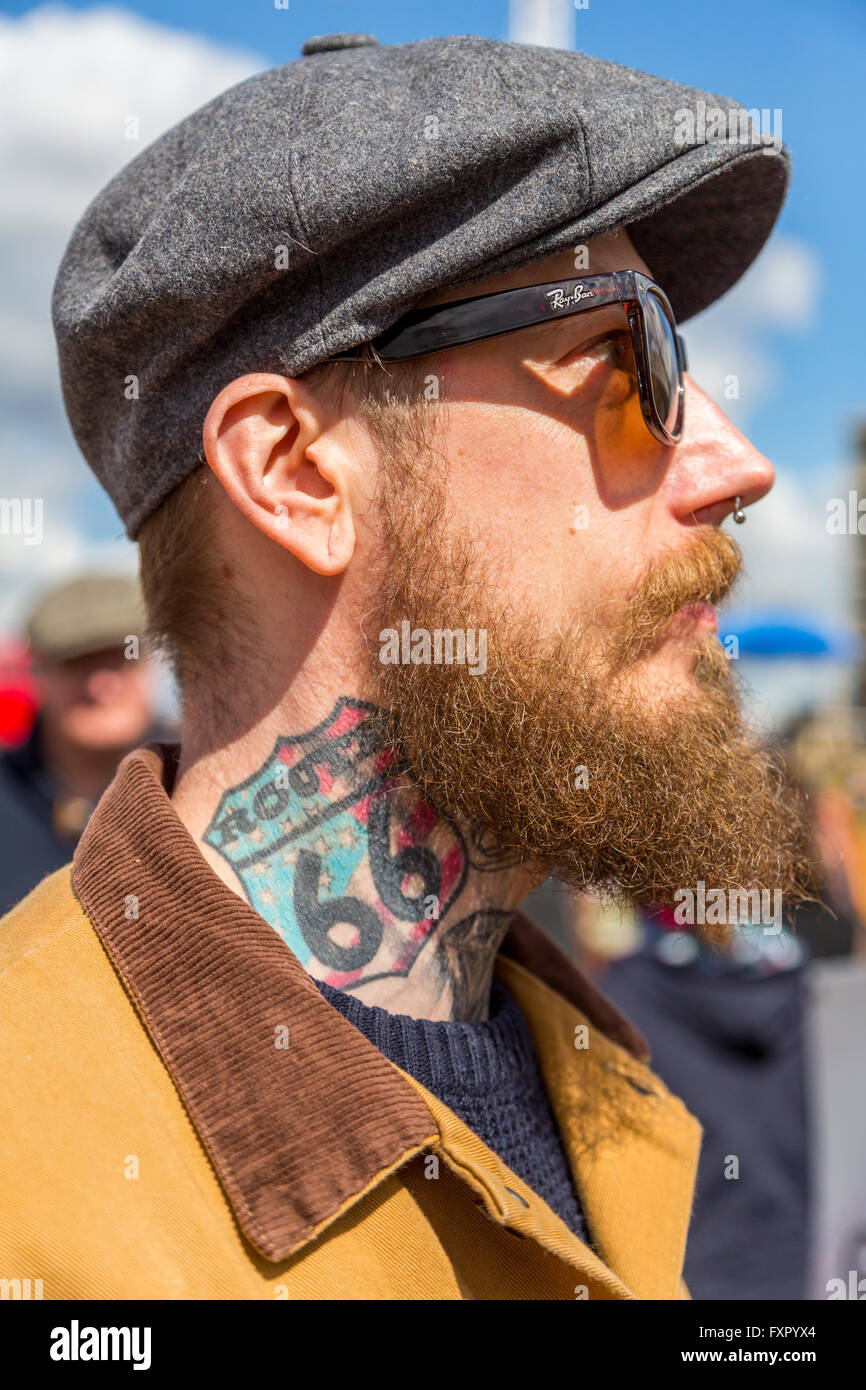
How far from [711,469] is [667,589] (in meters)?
0.25

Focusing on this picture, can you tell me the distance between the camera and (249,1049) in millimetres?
1496

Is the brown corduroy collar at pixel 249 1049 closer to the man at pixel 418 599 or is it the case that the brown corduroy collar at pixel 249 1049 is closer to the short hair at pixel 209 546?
the man at pixel 418 599

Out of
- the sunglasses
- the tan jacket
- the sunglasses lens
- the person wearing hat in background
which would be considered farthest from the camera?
the person wearing hat in background

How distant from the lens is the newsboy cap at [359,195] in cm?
173

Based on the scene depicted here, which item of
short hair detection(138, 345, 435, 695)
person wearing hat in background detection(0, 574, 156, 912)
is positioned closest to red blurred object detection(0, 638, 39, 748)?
person wearing hat in background detection(0, 574, 156, 912)

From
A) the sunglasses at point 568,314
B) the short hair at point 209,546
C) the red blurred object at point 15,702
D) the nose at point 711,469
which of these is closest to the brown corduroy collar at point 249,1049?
the short hair at point 209,546

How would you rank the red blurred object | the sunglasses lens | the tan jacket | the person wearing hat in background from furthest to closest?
the red blurred object, the person wearing hat in background, the sunglasses lens, the tan jacket

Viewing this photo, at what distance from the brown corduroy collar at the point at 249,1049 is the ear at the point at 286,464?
20.3 inches

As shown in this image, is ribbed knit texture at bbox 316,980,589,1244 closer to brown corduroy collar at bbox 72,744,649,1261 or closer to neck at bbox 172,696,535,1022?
neck at bbox 172,696,535,1022

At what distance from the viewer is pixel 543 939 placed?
2.48 meters

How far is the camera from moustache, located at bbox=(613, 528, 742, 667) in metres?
1.93

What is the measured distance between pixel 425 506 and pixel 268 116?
67cm
